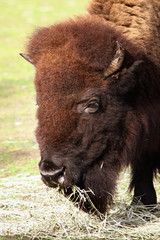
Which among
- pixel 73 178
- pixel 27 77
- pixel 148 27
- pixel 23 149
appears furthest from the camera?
pixel 27 77

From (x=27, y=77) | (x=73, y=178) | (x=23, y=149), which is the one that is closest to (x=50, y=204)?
(x=73, y=178)

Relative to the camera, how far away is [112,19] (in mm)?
4516

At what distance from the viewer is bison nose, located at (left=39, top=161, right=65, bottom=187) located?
12.0ft

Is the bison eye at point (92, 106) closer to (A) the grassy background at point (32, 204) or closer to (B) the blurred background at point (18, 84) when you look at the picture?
(A) the grassy background at point (32, 204)

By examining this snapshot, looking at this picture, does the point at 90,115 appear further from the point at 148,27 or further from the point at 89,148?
the point at 148,27

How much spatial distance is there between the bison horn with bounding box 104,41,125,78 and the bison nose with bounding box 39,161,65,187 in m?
0.91

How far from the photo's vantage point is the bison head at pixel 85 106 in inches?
147

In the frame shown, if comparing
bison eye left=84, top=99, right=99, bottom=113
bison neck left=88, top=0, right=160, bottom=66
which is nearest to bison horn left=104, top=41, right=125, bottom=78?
bison eye left=84, top=99, right=99, bottom=113

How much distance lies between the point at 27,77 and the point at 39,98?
26.0 ft

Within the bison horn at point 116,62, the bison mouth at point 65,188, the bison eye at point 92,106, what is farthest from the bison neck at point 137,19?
the bison mouth at point 65,188

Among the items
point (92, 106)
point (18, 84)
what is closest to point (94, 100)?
point (92, 106)

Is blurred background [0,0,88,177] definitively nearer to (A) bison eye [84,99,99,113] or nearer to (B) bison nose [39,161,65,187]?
(A) bison eye [84,99,99,113]

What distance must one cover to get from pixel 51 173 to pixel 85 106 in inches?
25.4

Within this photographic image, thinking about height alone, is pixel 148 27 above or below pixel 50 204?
above
